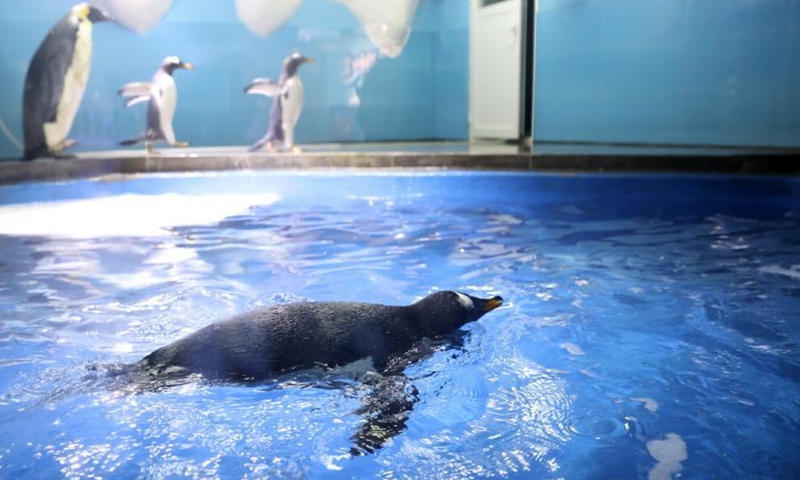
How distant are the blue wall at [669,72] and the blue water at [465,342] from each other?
1883mm

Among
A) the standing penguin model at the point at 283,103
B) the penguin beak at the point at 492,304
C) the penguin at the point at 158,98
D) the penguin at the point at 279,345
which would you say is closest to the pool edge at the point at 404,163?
the standing penguin model at the point at 283,103

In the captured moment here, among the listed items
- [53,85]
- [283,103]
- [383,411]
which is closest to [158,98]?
[53,85]

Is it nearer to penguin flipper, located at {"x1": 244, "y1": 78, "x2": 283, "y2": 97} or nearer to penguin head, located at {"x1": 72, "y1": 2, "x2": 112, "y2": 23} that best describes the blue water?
penguin head, located at {"x1": 72, "y1": 2, "x2": 112, "y2": 23}

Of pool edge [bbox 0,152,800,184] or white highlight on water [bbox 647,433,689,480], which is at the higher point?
pool edge [bbox 0,152,800,184]

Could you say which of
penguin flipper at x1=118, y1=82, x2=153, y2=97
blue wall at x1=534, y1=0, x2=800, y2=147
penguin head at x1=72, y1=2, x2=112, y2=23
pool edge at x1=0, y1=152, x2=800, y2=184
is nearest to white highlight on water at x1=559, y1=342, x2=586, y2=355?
pool edge at x1=0, y1=152, x2=800, y2=184

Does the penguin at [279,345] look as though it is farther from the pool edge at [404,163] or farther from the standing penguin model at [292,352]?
the pool edge at [404,163]

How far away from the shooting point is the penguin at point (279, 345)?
1517 mm

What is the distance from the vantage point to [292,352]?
153 cm

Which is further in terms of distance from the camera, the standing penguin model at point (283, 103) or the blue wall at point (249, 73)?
the blue wall at point (249, 73)

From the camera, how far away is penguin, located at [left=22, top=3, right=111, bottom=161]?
6.27 meters

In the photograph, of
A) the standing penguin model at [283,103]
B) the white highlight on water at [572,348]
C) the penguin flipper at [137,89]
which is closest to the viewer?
the white highlight on water at [572,348]

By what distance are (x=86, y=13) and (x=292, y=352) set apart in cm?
641

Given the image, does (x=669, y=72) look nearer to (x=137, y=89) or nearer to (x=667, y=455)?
(x=137, y=89)

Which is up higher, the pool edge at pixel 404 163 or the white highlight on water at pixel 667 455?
the pool edge at pixel 404 163
